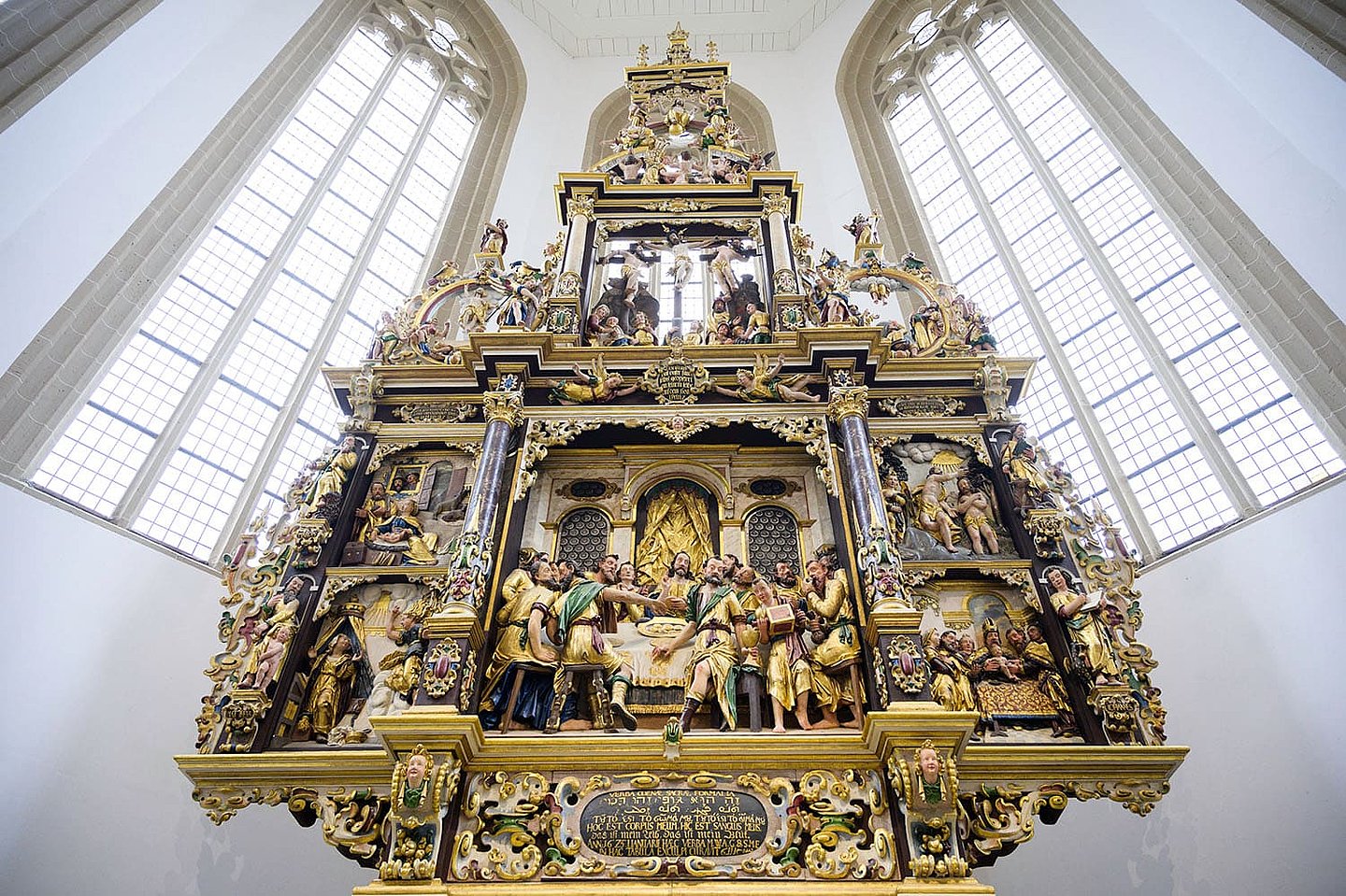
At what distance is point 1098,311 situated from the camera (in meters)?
10.9

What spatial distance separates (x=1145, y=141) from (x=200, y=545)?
12832 mm

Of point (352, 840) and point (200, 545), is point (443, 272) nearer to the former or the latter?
point (200, 545)

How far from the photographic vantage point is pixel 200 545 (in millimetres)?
8836

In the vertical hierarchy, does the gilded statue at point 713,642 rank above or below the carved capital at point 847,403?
below

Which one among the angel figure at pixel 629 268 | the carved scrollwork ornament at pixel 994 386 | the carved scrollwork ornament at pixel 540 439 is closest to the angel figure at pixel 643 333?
the angel figure at pixel 629 268

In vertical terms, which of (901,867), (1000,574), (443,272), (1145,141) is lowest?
(901,867)

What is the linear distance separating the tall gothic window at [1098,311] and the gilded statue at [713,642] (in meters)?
5.42

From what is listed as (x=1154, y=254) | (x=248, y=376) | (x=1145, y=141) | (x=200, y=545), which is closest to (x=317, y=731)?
(x=200, y=545)

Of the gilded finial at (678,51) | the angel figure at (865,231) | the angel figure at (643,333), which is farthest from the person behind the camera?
the gilded finial at (678,51)

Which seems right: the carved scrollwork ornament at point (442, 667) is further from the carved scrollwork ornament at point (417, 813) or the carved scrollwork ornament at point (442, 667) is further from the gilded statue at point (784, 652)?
the gilded statue at point (784, 652)

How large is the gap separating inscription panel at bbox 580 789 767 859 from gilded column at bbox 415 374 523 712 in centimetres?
125

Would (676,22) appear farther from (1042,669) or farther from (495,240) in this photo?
(1042,669)

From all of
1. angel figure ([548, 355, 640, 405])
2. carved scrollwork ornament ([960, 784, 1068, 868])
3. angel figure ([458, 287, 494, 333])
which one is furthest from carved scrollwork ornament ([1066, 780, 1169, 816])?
angel figure ([458, 287, 494, 333])

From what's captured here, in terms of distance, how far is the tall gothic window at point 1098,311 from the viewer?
28.7 feet
